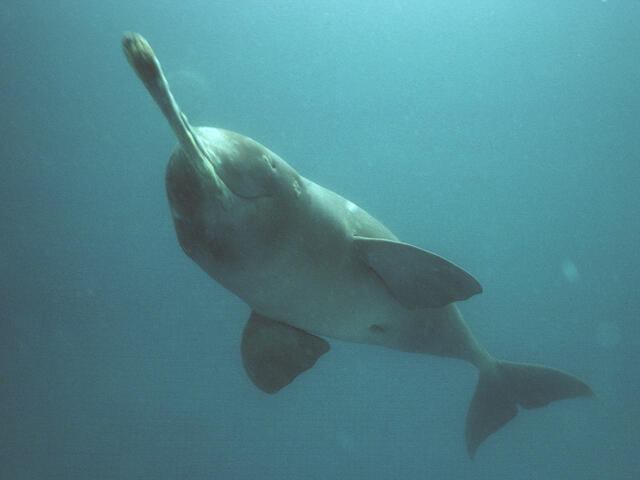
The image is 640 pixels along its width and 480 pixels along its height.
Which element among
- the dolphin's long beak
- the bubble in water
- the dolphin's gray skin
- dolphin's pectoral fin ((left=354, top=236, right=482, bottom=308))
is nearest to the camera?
the dolphin's long beak

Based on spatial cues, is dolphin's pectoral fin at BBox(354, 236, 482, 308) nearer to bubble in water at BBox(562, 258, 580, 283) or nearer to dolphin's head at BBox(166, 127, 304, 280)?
dolphin's head at BBox(166, 127, 304, 280)

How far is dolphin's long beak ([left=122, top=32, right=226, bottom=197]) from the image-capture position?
2.02m

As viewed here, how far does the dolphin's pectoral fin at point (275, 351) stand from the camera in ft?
16.9

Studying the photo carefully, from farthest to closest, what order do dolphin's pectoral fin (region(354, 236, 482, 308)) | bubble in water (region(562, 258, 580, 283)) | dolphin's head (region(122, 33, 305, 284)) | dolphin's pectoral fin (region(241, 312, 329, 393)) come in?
bubble in water (region(562, 258, 580, 283)), dolphin's pectoral fin (region(241, 312, 329, 393)), dolphin's pectoral fin (region(354, 236, 482, 308)), dolphin's head (region(122, 33, 305, 284))

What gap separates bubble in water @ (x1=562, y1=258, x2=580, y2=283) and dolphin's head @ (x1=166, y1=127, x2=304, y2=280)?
78.9ft

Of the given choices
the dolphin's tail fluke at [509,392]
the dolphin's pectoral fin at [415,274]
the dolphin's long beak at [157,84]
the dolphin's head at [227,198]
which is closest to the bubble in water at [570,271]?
the dolphin's tail fluke at [509,392]

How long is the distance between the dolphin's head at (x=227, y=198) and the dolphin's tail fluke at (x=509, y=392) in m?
4.35

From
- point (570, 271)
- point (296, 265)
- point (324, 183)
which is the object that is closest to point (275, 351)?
point (296, 265)

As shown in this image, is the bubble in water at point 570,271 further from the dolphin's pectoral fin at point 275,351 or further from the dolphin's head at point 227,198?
the dolphin's head at point 227,198

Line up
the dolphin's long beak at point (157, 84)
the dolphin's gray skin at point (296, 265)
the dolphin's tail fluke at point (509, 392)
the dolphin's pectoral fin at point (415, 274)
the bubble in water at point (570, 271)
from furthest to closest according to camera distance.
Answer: the bubble in water at point (570, 271) < the dolphin's tail fluke at point (509, 392) < the dolphin's pectoral fin at point (415, 274) < the dolphin's gray skin at point (296, 265) < the dolphin's long beak at point (157, 84)

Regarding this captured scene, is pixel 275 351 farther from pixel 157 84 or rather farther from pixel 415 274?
pixel 157 84

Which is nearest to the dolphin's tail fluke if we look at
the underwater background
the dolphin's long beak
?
the dolphin's long beak

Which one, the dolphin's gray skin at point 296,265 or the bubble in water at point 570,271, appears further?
the bubble in water at point 570,271

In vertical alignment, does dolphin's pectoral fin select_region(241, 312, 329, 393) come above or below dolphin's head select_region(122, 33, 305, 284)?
below
